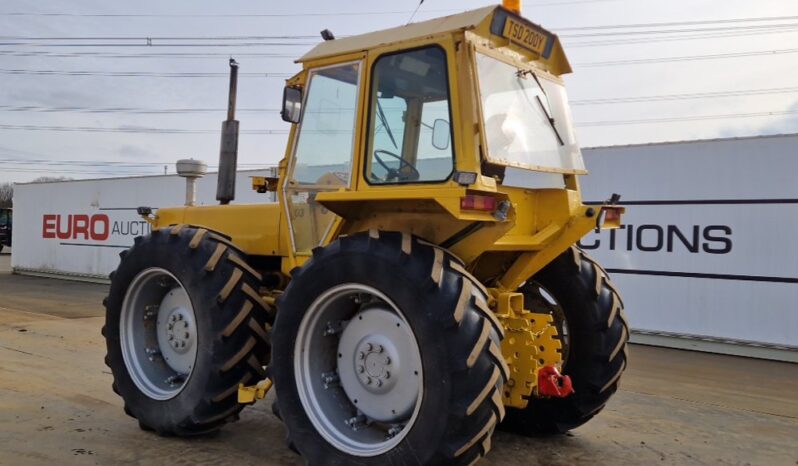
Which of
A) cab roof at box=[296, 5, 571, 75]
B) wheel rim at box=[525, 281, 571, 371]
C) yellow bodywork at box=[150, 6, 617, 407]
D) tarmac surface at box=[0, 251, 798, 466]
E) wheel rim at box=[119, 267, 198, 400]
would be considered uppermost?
cab roof at box=[296, 5, 571, 75]

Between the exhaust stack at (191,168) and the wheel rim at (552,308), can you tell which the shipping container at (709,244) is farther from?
the exhaust stack at (191,168)

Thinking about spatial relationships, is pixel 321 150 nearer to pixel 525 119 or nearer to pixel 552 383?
pixel 525 119

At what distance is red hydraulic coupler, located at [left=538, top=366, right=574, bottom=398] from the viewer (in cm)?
402

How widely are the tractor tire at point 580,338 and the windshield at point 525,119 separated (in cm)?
79

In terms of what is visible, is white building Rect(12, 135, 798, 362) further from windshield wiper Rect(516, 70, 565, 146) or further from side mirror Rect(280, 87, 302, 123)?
side mirror Rect(280, 87, 302, 123)

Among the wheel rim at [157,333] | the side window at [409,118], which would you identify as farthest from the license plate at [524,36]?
the wheel rim at [157,333]

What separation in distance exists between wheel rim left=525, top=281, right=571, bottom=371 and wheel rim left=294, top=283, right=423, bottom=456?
150 cm

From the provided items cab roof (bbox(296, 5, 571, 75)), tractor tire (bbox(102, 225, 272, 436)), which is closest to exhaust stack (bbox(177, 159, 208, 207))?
tractor tire (bbox(102, 225, 272, 436))

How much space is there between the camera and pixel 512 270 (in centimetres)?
446

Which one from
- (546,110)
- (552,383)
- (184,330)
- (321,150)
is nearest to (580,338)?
(552,383)

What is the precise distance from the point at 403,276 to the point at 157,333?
2622mm

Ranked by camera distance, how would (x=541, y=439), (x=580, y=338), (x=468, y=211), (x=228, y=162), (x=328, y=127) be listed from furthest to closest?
(x=228, y=162) → (x=541, y=439) → (x=580, y=338) → (x=328, y=127) → (x=468, y=211)

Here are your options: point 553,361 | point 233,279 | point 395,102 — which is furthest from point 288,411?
point 395,102

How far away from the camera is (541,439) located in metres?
4.85
